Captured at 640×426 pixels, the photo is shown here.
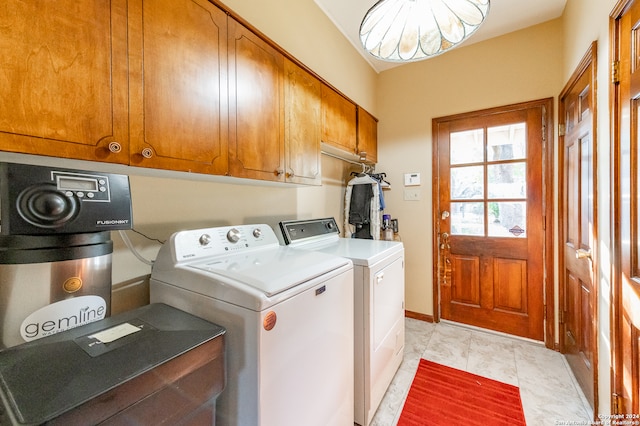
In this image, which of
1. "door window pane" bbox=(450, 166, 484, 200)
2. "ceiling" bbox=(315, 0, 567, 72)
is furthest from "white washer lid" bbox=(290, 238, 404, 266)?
"ceiling" bbox=(315, 0, 567, 72)

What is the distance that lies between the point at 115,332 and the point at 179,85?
910 mm

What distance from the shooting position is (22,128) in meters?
0.69

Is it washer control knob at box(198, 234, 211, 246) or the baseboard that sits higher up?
washer control knob at box(198, 234, 211, 246)

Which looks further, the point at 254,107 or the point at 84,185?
the point at 254,107

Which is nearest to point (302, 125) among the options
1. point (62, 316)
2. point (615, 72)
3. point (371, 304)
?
point (371, 304)

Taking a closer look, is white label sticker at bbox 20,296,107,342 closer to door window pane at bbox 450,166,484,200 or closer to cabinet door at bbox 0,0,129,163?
cabinet door at bbox 0,0,129,163

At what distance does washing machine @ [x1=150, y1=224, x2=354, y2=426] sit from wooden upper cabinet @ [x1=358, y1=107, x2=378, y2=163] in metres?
1.60

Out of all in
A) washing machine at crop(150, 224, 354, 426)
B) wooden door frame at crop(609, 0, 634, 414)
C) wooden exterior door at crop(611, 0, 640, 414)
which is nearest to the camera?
washing machine at crop(150, 224, 354, 426)

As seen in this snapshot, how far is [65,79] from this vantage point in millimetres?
757

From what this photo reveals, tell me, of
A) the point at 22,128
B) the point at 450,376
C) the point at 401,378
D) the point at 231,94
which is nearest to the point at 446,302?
the point at 450,376

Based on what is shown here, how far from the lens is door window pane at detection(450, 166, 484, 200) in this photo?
2.54 m

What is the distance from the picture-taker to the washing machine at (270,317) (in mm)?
833

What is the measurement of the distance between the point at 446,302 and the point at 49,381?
297 centimetres

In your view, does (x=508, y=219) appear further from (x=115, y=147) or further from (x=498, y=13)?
(x=115, y=147)
